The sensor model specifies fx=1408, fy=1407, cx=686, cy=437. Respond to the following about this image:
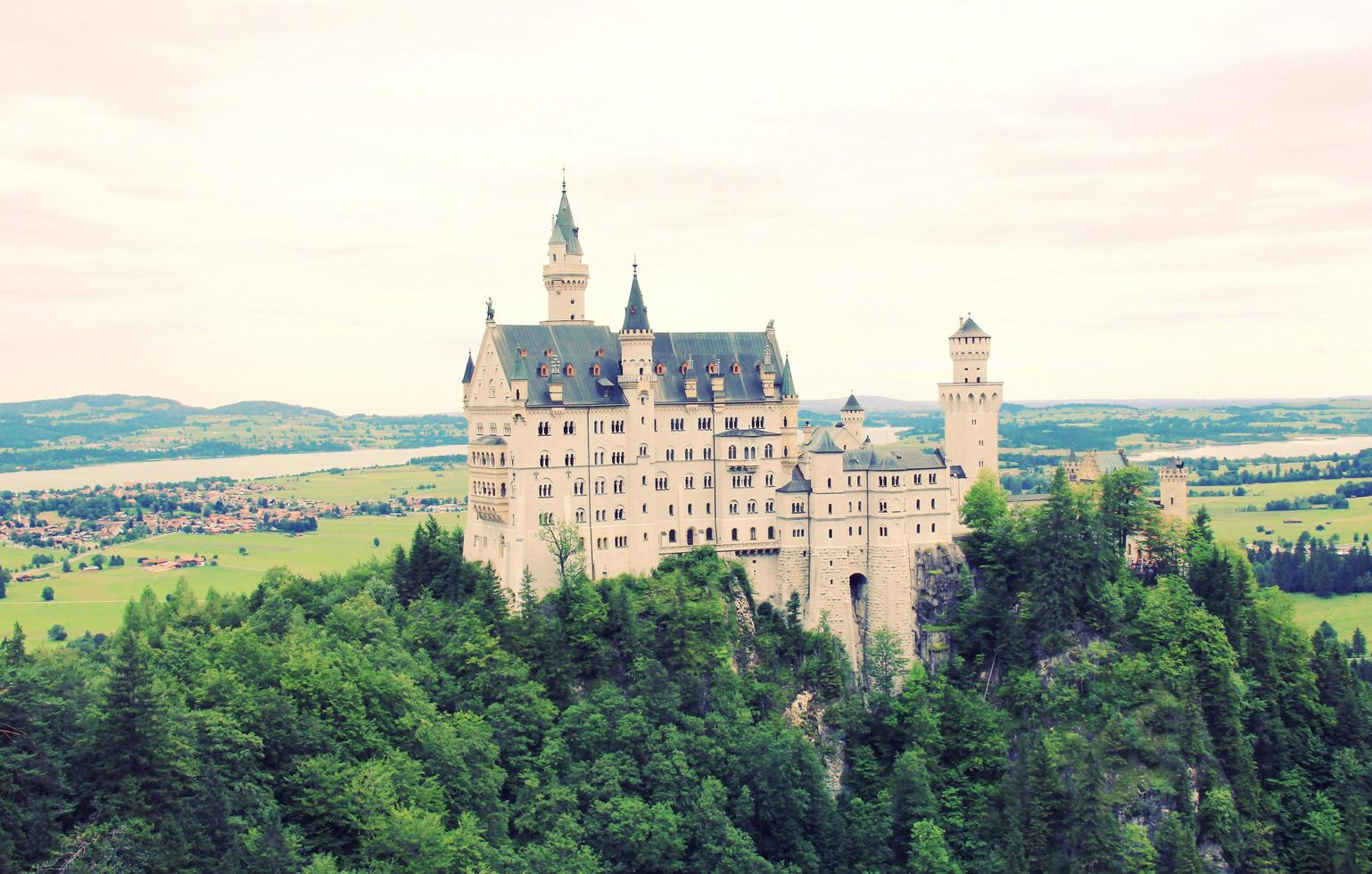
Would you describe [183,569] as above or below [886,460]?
below

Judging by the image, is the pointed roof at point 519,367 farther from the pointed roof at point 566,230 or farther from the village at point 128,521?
the village at point 128,521

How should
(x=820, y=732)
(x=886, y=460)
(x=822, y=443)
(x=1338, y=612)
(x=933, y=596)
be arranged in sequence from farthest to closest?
(x=1338, y=612), (x=933, y=596), (x=822, y=443), (x=886, y=460), (x=820, y=732)

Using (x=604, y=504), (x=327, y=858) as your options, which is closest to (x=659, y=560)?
(x=604, y=504)

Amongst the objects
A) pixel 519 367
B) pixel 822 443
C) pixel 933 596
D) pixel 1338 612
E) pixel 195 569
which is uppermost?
pixel 519 367

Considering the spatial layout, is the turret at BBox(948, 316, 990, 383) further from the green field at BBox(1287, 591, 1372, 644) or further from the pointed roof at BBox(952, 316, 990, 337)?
the green field at BBox(1287, 591, 1372, 644)

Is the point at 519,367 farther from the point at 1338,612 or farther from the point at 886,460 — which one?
the point at 1338,612

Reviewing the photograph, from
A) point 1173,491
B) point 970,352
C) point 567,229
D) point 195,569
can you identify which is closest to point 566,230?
point 567,229

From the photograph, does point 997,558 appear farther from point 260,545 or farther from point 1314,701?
point 260,545


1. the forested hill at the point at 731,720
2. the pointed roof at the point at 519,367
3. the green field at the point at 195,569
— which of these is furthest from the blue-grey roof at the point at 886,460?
the green field at the point at 195,569
